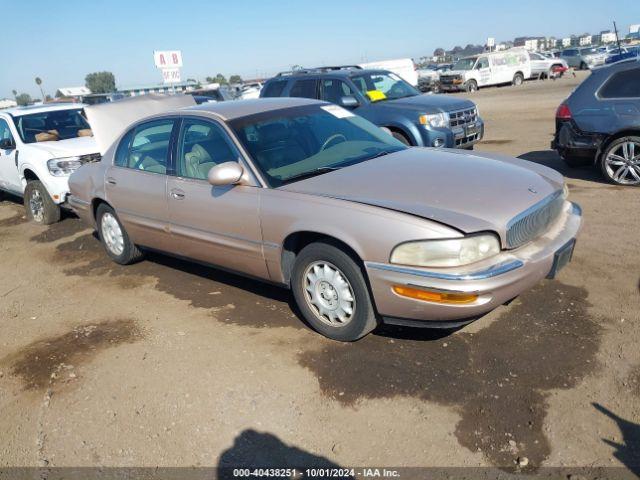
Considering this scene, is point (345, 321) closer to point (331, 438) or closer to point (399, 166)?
point (331, 438)

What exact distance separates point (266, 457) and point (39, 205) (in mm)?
6845

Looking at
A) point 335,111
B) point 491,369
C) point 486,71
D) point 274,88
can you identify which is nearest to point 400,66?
point 486,71

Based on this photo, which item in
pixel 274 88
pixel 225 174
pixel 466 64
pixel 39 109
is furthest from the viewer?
pixel 466 64

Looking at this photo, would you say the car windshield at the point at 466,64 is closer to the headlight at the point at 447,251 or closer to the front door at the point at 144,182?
the front door at the point at 144,182

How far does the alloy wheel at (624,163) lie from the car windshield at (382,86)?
12.3 feet

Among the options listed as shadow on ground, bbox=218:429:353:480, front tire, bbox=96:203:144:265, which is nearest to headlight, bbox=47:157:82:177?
front tire, bbox=96:203:144:265

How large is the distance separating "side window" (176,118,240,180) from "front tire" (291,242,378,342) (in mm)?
1066

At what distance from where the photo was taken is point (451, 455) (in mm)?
2762

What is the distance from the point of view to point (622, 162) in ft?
23.0

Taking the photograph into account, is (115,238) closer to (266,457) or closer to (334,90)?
(266,457)

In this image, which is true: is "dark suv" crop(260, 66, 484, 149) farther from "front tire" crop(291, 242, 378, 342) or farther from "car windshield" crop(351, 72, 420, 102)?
"front tire" crop(291, 242, 378, 342)

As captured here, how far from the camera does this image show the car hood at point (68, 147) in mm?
7715

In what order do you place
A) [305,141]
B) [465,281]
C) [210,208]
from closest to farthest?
[465,281], [210,208], [305,141]

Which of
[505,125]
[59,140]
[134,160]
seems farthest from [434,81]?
[134,160]
